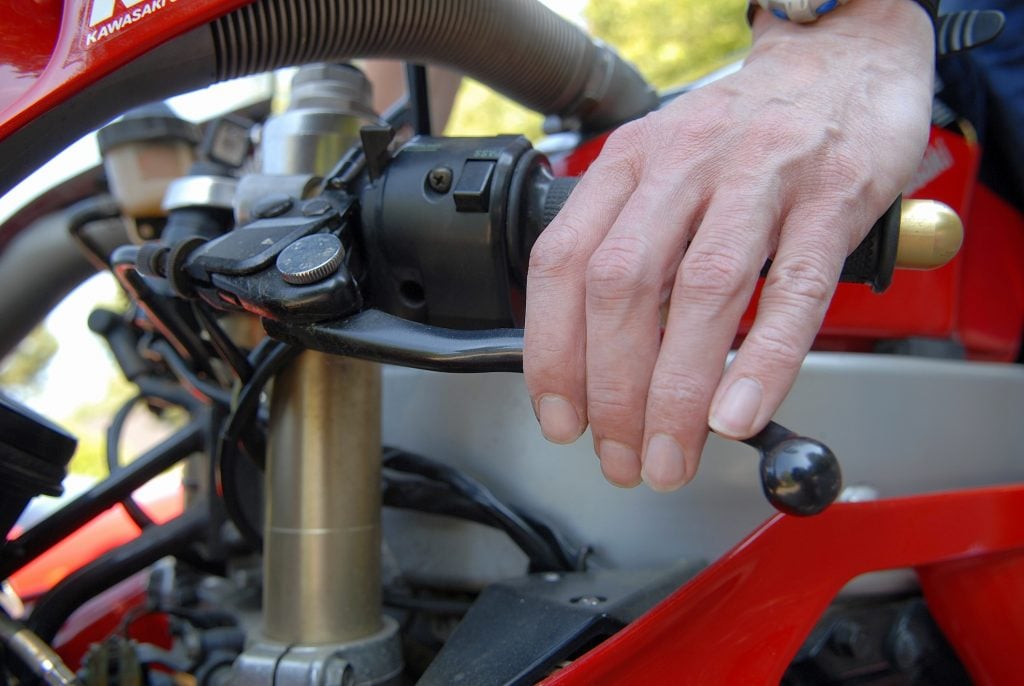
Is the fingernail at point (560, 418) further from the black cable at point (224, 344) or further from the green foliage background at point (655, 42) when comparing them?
the green foliage background at point (655, 42)

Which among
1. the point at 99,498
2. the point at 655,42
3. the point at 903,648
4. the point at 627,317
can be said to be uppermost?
the point at 627,317

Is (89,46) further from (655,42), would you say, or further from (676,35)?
(655,42)

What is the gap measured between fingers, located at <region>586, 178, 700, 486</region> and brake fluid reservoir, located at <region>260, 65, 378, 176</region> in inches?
12.3

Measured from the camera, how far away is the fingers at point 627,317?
0.40 meters

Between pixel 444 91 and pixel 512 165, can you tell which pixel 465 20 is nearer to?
pixel 512 165

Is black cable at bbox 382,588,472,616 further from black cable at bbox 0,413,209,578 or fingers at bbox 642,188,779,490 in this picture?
fingers at bbox 642,188,779,490

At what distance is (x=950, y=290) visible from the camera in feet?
2.49

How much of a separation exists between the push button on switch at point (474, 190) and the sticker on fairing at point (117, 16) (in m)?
0.20

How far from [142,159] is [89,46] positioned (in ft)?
0.98

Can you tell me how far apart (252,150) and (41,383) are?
12.4 metres

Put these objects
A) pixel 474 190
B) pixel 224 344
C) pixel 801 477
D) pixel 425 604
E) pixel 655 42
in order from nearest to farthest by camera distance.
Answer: pixel 801 477, pixel 474 190, pixel 224 344, pixel 425 604, pixel 655 42

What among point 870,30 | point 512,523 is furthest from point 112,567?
point 870,30

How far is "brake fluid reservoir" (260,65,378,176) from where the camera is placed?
2.13 ft

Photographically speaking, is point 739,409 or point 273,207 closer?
point 739,409
